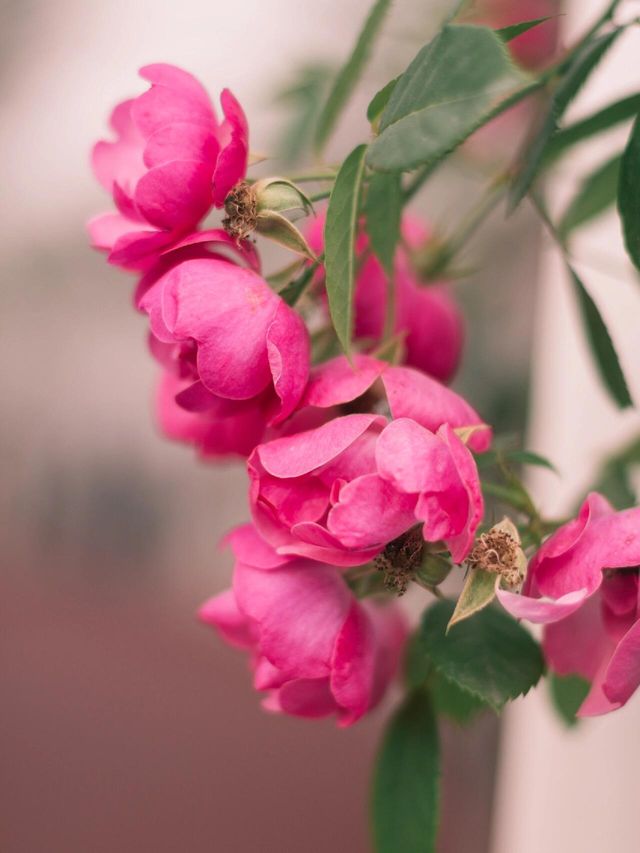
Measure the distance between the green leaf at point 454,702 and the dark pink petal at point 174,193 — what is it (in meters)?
0.19

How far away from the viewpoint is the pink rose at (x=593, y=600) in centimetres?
21

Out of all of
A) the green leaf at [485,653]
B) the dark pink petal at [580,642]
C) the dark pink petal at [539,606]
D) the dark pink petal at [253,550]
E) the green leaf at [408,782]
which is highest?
the dark pink petal at [253,550]

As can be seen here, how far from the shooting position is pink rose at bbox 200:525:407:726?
23 cm

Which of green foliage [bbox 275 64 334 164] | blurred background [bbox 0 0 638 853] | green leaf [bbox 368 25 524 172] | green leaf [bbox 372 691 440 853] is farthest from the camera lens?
blurred background [bbox 0 0 638 853]

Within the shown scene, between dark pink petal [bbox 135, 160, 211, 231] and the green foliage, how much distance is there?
0.25m

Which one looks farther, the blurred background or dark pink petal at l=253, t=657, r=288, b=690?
the blurred background

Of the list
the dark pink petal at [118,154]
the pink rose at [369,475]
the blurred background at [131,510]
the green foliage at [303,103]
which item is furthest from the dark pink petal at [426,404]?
the blurred background at [131,510]

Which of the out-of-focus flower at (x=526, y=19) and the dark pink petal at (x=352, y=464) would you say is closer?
the dark pink petal at (x=352, y=464)

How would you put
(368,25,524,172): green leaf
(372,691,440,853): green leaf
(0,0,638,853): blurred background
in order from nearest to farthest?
(368,25,524,172): green leaf
(372,691,440,853): green leaf
(0,0,638,853): blurred background

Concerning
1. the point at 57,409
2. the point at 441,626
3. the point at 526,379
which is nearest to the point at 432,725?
the point at 441,626

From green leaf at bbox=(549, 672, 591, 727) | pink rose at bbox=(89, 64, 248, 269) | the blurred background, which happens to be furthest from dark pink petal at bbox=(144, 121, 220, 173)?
the blurred background

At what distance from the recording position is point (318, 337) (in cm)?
29

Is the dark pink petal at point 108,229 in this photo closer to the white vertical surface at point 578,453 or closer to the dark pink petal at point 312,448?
the dark pink petal at point 312,448

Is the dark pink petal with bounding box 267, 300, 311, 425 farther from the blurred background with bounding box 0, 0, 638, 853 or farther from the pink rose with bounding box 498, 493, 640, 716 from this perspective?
the blurred background with bounding box 0, 0, 638, 853
